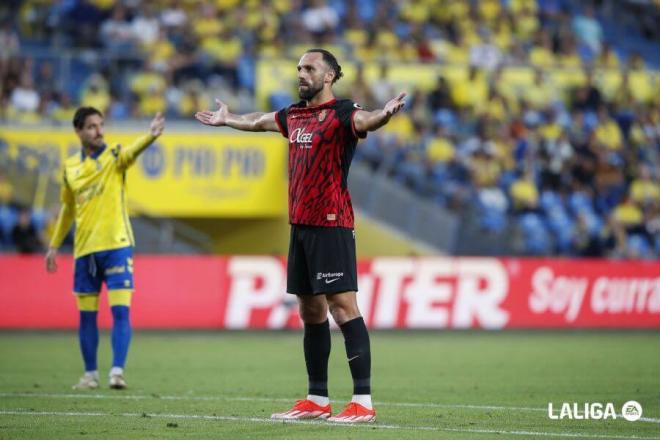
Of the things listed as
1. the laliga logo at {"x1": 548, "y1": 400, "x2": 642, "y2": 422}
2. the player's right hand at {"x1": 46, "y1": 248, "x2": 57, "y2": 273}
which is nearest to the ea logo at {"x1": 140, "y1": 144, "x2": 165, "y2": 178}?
the player's right hand at {"x1": 46, "y1": 248, "x2": 57, "y2": 273}

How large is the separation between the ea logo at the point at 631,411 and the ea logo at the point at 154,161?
50.1 ft

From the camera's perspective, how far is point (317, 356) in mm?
9211

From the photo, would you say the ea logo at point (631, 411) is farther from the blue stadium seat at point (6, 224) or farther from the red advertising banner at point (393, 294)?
the blue stadium seat at point (6, 224)

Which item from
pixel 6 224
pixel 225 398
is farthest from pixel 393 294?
pixel 225 398

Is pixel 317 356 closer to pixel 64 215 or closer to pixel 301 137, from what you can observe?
pixel 301 137

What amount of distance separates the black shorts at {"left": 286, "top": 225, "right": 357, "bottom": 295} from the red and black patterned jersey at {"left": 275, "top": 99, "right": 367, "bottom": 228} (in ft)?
0.27

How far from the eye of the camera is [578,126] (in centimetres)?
2855

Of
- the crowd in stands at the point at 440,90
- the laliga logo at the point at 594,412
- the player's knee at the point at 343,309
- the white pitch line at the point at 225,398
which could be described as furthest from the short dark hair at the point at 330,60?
the crowd in stands at the point at 440,90

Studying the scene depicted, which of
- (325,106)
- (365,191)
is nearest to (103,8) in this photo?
(365,191)

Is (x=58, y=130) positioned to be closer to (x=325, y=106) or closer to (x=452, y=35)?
(x=452, y=35)

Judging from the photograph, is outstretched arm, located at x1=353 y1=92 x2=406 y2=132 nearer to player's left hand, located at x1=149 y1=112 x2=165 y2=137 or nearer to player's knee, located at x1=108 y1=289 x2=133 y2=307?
player's left hand, located at x1=149 y1=112 x2=165 y2=137

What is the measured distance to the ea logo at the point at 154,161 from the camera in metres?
24.2

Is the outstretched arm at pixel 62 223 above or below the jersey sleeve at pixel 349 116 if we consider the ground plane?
below

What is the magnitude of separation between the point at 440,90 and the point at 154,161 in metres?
6.64
